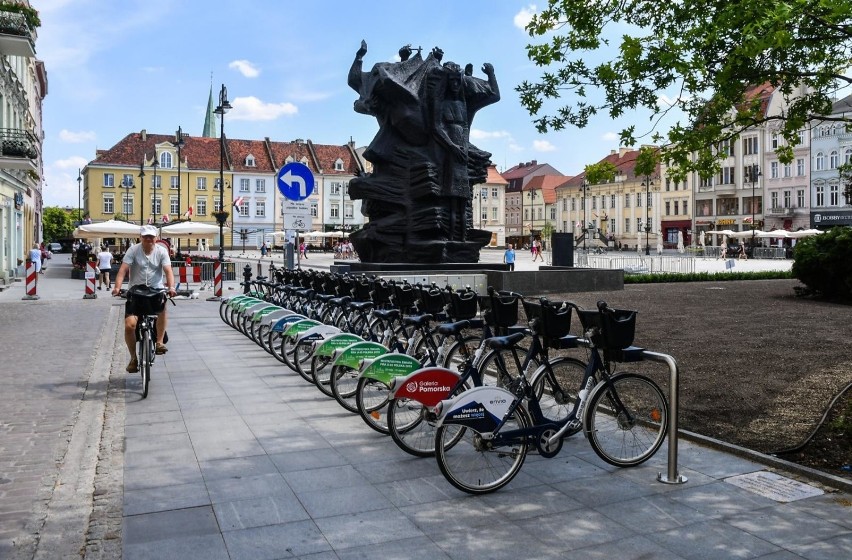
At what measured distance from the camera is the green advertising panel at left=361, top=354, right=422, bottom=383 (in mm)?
6602

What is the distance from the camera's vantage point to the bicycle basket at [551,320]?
19.6ft

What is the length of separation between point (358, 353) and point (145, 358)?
106 inches

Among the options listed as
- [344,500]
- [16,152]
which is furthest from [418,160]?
[344,500]

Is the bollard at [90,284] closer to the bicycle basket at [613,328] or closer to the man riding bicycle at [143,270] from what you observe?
the man riding bicycle at [143,270]

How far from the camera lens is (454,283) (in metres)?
18.1

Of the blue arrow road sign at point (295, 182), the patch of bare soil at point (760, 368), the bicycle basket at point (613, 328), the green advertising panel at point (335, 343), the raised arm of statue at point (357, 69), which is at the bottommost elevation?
the patch of bare soil at point (760, 368)

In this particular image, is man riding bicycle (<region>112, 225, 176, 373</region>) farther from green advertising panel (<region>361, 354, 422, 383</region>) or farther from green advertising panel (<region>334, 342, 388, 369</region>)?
green advertising panel (<region>361, 354, 422, 383</region>)

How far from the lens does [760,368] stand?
10.2 metres

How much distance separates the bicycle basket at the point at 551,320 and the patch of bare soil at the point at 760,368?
1951 mm

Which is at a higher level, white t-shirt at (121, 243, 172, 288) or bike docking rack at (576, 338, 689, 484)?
white t-shirt at (121, 243, 172, 288)

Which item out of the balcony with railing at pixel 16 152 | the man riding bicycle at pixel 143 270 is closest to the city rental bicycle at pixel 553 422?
the man riding bicycle at pixel 143 270

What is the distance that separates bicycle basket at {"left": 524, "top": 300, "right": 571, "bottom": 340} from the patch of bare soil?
1.95 meters

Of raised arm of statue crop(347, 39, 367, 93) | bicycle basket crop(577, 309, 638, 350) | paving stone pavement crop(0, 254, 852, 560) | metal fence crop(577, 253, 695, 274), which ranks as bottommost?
paving stone pavement crop(0, 254, 852, 560)

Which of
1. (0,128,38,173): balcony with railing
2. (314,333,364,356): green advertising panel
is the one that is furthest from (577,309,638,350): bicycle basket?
(0,128,38,173): balcony with railing
